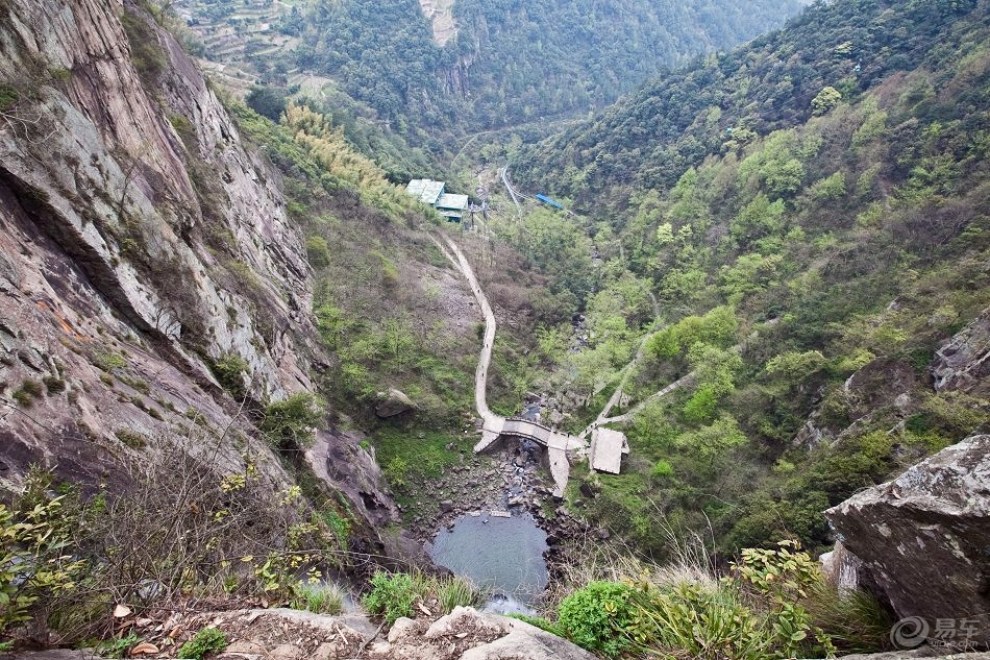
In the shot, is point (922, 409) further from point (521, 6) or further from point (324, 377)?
point (521, 6)

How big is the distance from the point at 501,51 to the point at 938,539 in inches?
4961

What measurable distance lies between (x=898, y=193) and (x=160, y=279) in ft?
151

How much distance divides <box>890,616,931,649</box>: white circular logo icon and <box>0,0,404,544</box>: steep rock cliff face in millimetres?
7710

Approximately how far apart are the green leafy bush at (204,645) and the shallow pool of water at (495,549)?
21.0 meters

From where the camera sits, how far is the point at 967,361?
19469 mm

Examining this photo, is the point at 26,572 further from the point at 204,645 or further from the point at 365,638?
the point at 365,638

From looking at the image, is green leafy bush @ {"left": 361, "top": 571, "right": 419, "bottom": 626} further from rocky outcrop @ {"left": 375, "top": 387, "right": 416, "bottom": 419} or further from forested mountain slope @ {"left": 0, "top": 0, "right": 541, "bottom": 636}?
rocky outcrop @ {"left": 375, "top": 387, "right": 416, "bottom": 419}

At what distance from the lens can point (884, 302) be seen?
28562 millimetres

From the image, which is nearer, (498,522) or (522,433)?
(498,522)

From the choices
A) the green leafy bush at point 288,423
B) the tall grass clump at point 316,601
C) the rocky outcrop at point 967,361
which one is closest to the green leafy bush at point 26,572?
the tall grass clump at point 316,601

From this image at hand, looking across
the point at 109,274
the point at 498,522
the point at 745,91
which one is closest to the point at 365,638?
the point at 109,274

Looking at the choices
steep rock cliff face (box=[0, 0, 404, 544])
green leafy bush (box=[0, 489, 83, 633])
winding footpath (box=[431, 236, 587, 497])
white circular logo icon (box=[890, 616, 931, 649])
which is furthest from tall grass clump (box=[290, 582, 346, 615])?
winding footpath (box=[431, 236, 587, 497])

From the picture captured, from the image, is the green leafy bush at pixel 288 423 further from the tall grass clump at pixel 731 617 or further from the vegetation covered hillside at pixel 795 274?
the tall grass clump at pixel 731 617

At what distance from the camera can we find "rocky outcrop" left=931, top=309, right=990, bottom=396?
18.4 m
